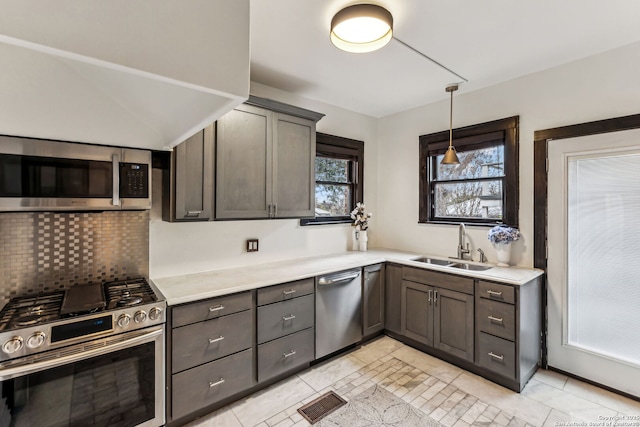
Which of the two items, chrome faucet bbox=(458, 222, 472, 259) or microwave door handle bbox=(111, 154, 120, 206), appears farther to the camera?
chrome faucet bbox=(458, 222, 472, 259)

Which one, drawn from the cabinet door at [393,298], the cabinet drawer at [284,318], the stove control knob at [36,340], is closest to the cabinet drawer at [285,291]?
the cabinet drawer at [284,318]

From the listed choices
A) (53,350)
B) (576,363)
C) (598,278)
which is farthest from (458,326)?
(53,350)

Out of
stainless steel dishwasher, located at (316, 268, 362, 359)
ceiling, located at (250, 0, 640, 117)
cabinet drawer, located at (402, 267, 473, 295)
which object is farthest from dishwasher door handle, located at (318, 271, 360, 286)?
ceiling, located at (250, 0, 640, 117)

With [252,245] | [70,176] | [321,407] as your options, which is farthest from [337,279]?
[70,176]

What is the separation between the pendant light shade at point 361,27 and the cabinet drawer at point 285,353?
2.21 meters

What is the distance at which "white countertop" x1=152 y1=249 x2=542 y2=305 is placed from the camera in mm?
2031

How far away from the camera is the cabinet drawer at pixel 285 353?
2.27 m

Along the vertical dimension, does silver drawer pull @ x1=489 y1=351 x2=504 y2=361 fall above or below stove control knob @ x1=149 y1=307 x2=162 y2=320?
below

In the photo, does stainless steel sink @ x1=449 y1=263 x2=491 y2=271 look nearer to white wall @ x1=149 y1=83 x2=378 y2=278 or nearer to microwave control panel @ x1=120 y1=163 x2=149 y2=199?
white wall @ x1=149 y1=83 x2=378 y2=278

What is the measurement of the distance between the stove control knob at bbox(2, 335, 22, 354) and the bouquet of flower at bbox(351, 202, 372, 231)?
2943mm

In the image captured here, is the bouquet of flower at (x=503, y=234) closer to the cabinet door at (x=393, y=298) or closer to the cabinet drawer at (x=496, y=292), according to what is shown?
the cabinet drawer at (x=496, y=292)

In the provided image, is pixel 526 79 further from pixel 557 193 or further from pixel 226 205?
pixel 226 205

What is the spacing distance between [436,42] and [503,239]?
179 centimetres

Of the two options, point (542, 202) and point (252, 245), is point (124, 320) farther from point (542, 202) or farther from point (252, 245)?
point (542, 202)
